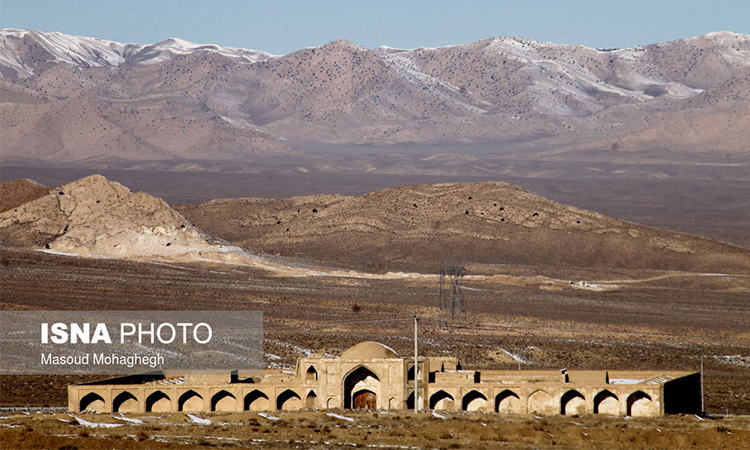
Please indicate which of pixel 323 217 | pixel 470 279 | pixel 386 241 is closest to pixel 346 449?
pixel 470 279

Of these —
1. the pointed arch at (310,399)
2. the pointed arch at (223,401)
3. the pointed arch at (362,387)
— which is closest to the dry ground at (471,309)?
the pointed arch at (223,401)

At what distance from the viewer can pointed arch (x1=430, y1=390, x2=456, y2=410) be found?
49.1 m

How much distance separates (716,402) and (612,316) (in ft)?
106

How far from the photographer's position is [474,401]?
49.2 meters

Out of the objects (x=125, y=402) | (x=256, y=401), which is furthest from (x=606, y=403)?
(x=125, y=402)

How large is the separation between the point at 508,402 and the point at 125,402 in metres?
16.9

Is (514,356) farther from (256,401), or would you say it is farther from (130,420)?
(130,420)

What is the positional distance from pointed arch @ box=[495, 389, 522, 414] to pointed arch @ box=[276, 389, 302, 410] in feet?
28.7

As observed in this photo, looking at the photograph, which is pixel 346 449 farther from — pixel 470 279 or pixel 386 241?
pixel 386 241

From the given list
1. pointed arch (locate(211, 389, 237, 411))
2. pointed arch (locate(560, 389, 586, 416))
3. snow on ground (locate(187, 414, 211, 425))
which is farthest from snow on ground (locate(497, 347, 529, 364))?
snow on ground (locate(187, 414, 211, 425))

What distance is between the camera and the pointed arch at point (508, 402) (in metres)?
48.8

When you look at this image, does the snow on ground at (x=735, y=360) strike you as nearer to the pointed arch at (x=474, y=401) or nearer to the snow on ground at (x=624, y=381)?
the snow on ground at (x=624, y=381)

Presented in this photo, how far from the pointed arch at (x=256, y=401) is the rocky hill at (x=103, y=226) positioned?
62558mm

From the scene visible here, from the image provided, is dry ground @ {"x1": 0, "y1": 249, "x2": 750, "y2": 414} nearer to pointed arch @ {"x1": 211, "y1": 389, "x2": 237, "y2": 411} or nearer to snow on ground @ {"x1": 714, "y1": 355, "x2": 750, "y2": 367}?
snow on ground @ {"x1": 714, "y1": 355, "x2": 750, "y2": 367}
